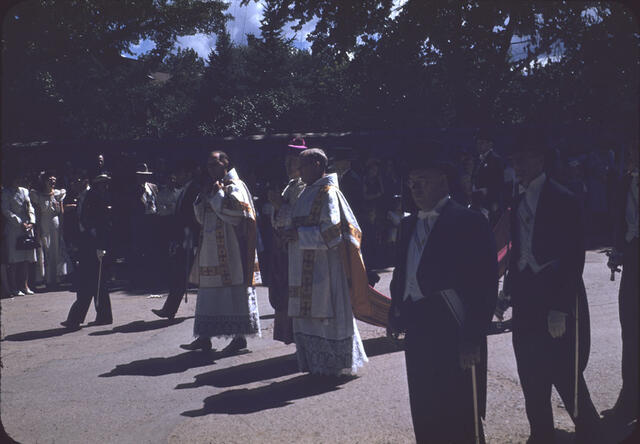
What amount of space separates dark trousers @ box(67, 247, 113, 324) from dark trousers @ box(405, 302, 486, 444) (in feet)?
19.2

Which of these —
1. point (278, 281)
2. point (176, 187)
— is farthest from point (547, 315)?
point (176, 187)

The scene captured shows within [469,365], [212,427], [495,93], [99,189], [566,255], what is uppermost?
[495,93]

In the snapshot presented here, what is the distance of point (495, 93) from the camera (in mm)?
18734

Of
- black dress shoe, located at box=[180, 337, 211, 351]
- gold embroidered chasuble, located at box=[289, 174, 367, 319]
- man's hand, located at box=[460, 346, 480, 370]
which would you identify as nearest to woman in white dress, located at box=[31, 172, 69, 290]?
black dress shoe, located at box=[180, 337, 211, 351]

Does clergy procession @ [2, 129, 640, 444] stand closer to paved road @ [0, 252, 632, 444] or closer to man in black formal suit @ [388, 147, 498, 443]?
man in black formal suit @ [388, 147, 498, 443]

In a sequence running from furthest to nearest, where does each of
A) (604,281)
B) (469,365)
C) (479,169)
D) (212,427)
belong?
1. (604,281)
2. (479,169)
3. (212,427)
4. (469,365)

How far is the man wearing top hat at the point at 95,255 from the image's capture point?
8.47m

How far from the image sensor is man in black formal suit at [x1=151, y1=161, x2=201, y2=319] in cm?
798

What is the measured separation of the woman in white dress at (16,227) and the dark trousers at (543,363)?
905cm

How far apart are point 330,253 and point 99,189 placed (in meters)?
4.08

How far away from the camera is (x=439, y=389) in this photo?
3549 mm

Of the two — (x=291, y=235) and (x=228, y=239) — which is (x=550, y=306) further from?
(x=228, y=239)

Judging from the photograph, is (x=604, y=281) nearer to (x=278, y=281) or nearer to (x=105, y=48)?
(x=278, y=281)

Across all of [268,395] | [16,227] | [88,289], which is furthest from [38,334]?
[268,395]
